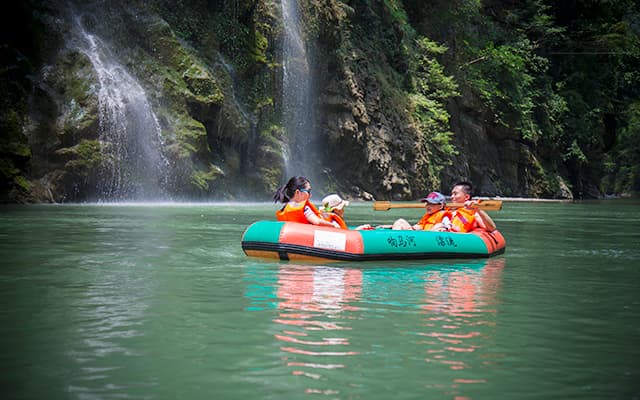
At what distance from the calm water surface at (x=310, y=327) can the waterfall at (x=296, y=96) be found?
70.0ft

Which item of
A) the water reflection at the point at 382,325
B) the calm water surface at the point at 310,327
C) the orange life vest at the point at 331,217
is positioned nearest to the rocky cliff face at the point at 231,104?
the calm water surface at the point at 310,327

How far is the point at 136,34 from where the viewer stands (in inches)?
1057

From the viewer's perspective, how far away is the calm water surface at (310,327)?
13.2 ft

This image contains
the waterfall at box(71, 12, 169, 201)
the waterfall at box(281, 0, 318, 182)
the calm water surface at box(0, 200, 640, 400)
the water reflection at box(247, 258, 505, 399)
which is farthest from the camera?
the waterfall at box(281, 0, 318, 182)

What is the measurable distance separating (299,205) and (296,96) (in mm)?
22271

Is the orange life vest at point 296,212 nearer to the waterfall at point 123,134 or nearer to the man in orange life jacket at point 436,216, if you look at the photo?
the man in orange life jacket at point 436,216

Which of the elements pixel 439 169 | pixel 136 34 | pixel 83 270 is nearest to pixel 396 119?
pixel 439 169

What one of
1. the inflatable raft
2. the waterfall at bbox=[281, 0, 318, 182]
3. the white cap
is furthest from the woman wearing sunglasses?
the waterfall at bbox=[281, 0, 318, 182]

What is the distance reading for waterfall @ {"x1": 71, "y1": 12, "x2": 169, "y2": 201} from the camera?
80.5 ft

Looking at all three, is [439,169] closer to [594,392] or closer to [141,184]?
[141,184]

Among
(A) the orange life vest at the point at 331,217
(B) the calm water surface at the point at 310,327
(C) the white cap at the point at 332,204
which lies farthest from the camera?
(C) the white cap at the point at 332,204

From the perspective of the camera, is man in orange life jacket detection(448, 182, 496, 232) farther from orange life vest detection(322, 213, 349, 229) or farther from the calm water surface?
orange life vest detection(322, 213, 349, 229)

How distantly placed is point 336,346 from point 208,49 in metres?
24.8

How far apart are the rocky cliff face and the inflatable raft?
1500 cm
